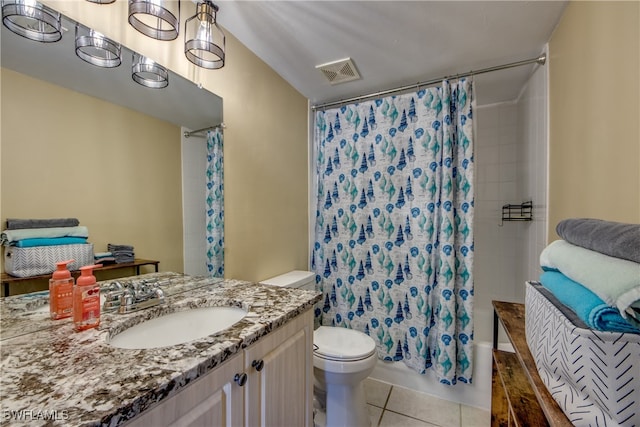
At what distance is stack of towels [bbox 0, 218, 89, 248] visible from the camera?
712mm

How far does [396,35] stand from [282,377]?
1747 mm

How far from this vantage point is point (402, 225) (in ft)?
6.32

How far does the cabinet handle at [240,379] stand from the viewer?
2.34ft

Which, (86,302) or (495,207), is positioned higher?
(495,207)

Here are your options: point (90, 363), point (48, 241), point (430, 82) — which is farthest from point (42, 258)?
point (430, 82)

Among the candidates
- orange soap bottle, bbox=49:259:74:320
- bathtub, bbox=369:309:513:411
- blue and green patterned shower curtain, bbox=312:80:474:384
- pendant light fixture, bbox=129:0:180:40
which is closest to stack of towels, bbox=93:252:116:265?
orange soap bottle, bbox=49:259:74:320

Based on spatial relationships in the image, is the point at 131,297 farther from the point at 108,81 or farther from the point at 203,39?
the point at 203,39

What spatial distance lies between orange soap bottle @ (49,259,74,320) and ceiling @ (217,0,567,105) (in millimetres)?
1337

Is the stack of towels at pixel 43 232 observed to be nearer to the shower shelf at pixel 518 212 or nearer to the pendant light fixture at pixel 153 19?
the pendant light fixture at pixel 153 19

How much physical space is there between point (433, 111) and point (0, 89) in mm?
1986

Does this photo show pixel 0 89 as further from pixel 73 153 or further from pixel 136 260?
pixel 136 260

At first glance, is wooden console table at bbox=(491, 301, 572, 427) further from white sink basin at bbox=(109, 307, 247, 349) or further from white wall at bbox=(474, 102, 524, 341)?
white wall at bbox=(474, 102, 524, 341)

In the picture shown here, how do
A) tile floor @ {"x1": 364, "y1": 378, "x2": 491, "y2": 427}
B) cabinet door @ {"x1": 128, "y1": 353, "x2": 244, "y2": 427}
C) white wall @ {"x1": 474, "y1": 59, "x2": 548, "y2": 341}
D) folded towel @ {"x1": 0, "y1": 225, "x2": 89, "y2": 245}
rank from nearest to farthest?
cabinet door @ {"x1": 128, "y1": 353, "x2": 244, "y2": 427} → folded towel @ {"x1": 0, "y1": 225, "x2": 89, "y2": 245} → tile floor @ {"x1": 364, "y1": 378, "x2": 491, "y2": 427} → white wall @ {"x1": 474, "y1": 59, "x2": 548, "y2": 341}

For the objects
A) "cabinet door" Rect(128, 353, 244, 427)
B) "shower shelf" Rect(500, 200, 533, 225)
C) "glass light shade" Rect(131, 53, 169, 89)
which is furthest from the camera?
"shower shelf" Rect(500, 200, 533, 225)
